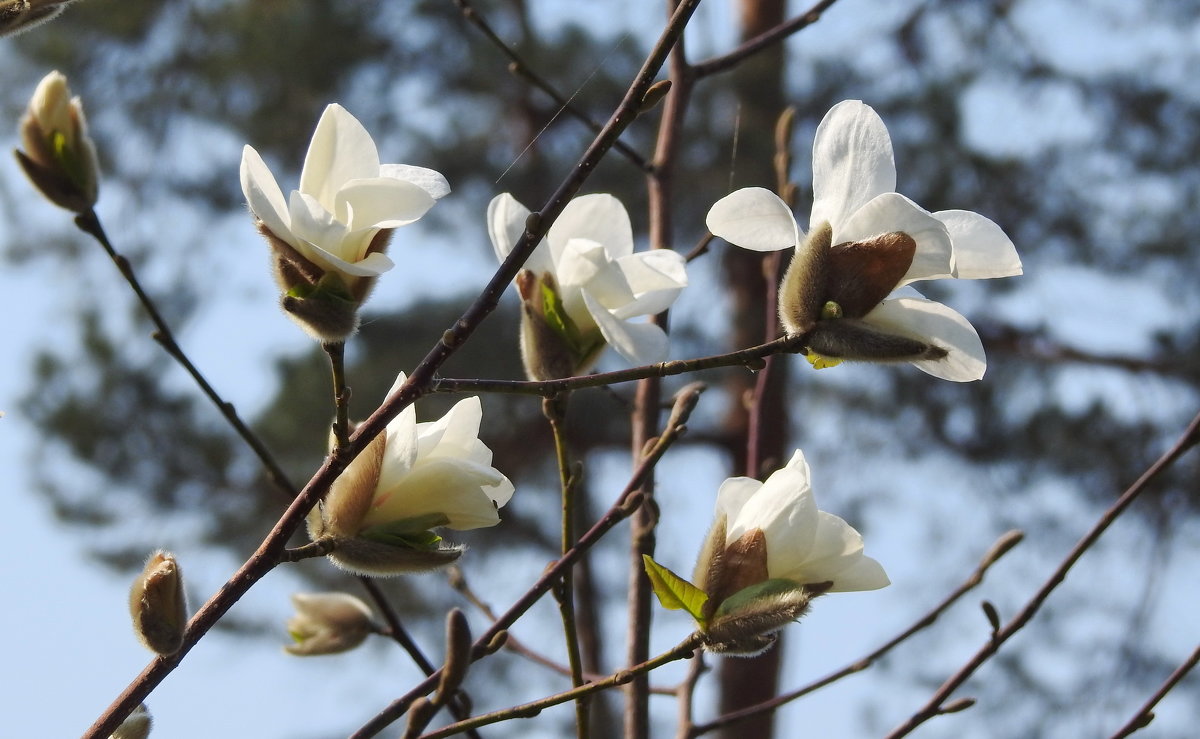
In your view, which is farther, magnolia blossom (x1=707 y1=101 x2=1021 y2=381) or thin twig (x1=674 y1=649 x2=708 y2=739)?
thin twig (x1=674 y1=649 x2=708 y2=739)

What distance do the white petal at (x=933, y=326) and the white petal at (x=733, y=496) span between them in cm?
10

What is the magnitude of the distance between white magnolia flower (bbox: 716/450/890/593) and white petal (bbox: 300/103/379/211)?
21 centimetres

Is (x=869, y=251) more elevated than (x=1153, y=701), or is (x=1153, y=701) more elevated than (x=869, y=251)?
(x=869, y=251)

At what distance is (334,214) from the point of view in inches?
17.4

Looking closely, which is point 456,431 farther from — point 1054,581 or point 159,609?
point 1054,581

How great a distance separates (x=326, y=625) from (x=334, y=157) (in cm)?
33

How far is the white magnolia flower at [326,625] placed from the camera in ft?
2.20

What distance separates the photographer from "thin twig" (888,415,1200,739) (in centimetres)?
56

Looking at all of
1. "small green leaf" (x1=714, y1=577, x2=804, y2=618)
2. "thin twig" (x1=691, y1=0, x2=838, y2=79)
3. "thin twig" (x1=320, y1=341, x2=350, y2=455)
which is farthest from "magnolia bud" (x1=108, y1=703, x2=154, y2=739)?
"thin twig" (x1=691, y1=0, x2=838, y2=79)

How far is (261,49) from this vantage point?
3.03 meters

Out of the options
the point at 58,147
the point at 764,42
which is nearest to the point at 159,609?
the point at 58,147

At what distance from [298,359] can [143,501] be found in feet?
2.62

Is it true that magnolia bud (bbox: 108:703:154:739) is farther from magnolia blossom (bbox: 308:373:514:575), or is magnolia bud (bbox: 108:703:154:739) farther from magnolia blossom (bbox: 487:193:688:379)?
magnolia blossom (bbox: 487:193:688:379)

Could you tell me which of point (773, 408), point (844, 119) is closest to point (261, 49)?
Result: point (773, 408)
